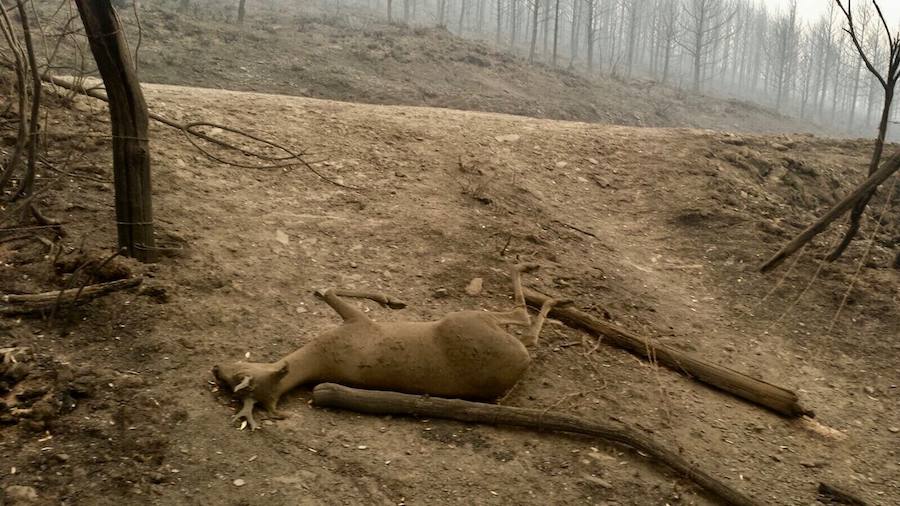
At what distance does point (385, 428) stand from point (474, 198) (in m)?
3.91

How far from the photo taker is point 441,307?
196 inches

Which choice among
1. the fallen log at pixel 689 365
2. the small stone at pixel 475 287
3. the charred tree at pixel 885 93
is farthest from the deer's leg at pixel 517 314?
the charred tree at pixel 885 93

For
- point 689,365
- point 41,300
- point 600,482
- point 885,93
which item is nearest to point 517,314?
point 600,482

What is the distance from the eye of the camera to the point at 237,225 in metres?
5.47

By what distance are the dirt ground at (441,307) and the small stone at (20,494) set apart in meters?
0.01

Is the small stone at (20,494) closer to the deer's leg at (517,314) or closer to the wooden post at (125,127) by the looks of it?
the wooden post at (125,127)

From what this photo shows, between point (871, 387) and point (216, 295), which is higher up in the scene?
point (216, 295)

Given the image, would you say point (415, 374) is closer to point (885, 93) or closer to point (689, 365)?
point (689, 365)

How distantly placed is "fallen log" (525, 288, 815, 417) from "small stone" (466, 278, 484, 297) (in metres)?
0.41

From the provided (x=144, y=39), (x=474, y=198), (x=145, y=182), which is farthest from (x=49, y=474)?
(x=144, y=39)

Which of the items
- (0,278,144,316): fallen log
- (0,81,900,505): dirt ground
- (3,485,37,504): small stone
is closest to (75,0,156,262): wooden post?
(0,81,900,505): dirt ground

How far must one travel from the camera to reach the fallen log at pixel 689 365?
4348 mm

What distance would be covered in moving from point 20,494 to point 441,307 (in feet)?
9.77

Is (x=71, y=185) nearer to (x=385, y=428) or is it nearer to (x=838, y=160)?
(x=385, y=428)
